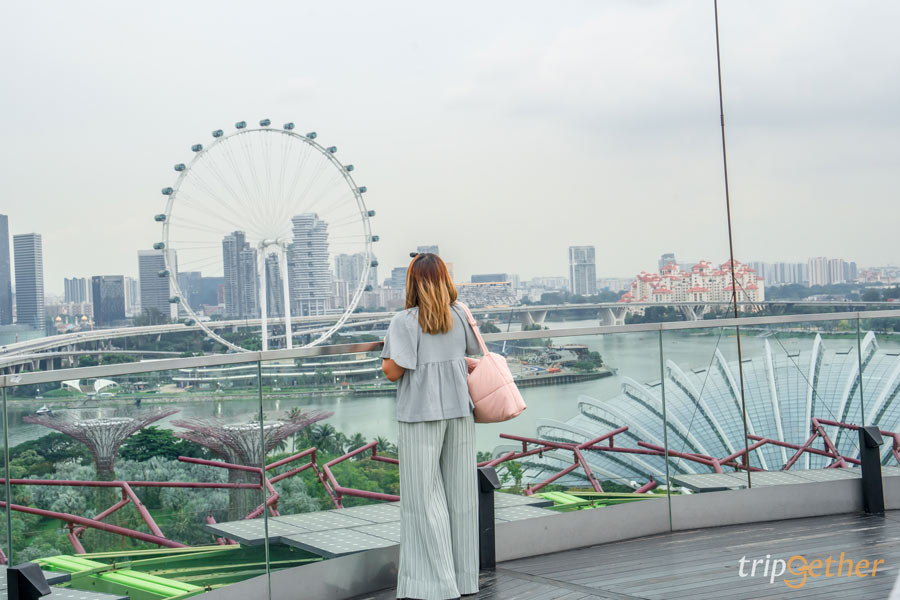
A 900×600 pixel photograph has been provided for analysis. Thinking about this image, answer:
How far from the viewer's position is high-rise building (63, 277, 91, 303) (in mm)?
43375

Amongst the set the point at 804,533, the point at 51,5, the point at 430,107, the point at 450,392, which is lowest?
the point at 804,533

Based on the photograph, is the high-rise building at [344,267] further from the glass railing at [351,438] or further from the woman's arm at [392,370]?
the woman's arm at [392,370]

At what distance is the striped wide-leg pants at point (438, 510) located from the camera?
2.54m

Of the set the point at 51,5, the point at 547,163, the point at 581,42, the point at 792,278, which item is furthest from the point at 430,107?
the point at 792,278

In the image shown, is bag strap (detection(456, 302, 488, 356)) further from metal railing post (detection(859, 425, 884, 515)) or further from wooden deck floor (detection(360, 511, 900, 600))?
metal railing post (detection(859, 425, 884, 515))

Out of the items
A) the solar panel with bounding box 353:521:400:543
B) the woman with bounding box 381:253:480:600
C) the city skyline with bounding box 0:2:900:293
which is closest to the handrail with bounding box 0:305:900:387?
the woman with bounding box 381:253:480:600

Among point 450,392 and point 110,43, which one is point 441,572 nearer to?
point 450,392

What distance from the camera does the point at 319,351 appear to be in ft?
8.48

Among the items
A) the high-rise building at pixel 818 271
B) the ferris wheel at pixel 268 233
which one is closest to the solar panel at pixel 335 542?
the ferris wheel at pixel 268 233

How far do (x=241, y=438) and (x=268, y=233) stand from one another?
25.6m

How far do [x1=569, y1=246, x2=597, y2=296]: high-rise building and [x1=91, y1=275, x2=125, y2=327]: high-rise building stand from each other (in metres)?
23.2

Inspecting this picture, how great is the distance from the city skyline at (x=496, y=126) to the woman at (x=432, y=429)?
4563 centimetres

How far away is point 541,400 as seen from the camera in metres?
3.05

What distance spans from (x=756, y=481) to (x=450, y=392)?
1607mm
